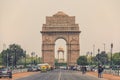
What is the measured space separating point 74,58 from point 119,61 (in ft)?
94.7

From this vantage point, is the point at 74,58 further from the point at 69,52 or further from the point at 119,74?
the point at 119,74

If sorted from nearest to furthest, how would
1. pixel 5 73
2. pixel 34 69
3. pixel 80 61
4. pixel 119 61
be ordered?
1. pixel 5 73
2. pixel 34 69
3. pixel 119 61
4. pixel 80 61

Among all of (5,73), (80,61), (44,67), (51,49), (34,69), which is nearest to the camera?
(5,73)

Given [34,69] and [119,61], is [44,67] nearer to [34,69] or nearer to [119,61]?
[34,69]

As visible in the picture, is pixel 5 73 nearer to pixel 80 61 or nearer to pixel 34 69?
pixel 34 69

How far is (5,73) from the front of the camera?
70562mm

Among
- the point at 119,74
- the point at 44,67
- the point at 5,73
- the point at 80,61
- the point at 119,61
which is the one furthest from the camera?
the point at 80,61

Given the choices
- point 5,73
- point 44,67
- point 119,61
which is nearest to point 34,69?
point 44,67

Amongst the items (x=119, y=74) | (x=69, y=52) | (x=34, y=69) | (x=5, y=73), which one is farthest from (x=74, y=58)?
(x=5, y=73)

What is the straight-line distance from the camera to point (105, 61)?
18875cm

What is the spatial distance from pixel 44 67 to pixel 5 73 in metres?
52.9

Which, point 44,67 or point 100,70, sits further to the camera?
point 44,67

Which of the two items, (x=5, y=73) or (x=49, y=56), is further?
(x=49, y=56)

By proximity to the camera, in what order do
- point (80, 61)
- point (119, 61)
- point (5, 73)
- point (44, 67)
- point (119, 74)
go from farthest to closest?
point (80, 61), point (119, 61), point (44, 67), point (119, 74), point (5, 73)
